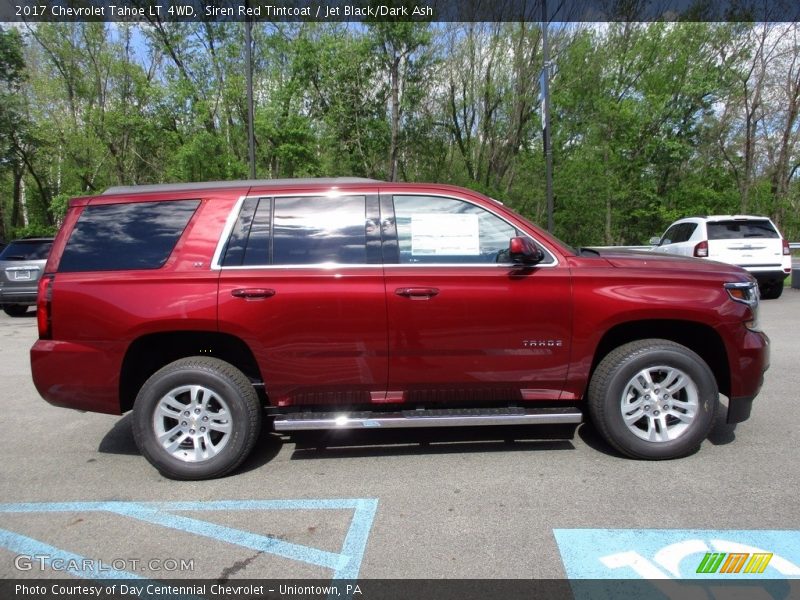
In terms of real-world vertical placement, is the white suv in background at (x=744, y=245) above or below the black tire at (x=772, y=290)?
above

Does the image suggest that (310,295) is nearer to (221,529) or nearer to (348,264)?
(348,264)

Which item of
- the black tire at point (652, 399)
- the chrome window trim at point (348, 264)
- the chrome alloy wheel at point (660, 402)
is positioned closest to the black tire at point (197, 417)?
the chrome window trim at point (348, 264)

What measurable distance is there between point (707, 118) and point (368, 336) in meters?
26.6

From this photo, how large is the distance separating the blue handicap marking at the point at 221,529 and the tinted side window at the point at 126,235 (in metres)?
1.57

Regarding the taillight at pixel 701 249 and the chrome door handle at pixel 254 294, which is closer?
the chrome door handle at pixel 254 294

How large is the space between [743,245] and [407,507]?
11.2m

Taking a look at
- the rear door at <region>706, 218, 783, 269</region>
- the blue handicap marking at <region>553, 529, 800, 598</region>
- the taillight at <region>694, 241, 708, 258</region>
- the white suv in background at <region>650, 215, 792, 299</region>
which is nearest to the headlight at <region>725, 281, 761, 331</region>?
the blue handicap marking at <region>553, 529, 800, 598</region>

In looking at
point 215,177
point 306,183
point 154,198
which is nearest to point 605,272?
point 306,183

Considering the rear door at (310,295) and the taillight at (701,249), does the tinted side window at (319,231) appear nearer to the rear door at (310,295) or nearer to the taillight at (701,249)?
the rear door at (310,295)

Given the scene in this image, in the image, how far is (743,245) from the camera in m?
11.5

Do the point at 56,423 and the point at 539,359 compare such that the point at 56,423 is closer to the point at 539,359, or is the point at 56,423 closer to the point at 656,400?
the point at 539,359

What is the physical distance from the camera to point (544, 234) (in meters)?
3.94

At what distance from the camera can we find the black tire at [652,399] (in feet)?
12.3

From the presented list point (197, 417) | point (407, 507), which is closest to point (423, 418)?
point (407, 507)
